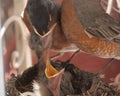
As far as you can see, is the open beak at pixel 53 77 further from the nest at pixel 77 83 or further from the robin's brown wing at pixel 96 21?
the robin's brown wing at pixel 96 21

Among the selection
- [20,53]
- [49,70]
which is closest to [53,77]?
[49,70]

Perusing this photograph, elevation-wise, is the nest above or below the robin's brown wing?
below

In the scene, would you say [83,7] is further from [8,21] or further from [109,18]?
[8,21]

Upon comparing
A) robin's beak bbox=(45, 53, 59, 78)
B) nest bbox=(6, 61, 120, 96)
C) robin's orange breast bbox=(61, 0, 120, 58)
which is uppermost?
robin's orange breast bbox=(61, 0, 120, 58)

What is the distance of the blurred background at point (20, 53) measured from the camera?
77cm

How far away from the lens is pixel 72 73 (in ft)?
2.60

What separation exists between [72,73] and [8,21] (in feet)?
0.70

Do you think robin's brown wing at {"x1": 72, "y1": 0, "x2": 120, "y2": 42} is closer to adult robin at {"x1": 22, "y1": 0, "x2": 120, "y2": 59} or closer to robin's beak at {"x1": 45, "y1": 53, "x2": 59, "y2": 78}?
adult robin at {"x1": 22, "y1": 0, "x2": 120, "y2": 59}

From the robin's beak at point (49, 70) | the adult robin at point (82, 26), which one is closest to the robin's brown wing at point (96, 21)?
the adult robin at point (82, 26)

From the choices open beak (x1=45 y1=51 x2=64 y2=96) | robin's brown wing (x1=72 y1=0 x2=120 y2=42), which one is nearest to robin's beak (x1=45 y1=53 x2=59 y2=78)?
open beak (x1=45 y1=51 x2=64 y2=96)

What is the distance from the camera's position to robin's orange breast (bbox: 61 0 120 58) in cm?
75

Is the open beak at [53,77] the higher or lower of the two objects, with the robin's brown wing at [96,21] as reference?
lower

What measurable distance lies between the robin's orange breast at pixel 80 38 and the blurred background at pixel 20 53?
0.02 m

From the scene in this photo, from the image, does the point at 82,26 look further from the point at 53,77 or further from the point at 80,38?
the point at 53,77
